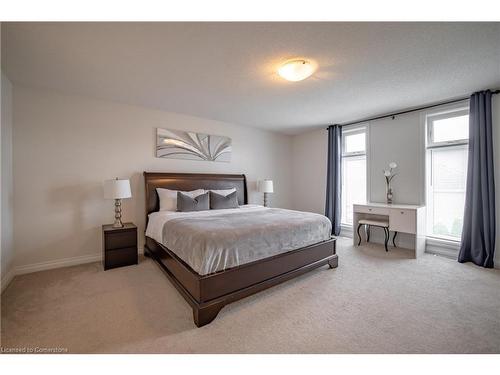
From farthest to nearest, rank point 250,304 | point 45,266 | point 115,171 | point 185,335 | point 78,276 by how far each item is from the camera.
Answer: point 115,171 < point 45,266 < point 78,276 < point 250,304 < point 185,335

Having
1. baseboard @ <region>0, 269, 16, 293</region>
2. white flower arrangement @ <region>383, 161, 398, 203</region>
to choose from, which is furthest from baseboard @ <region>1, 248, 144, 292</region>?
white flower arrangement @ <region>383, 161, 398, 203</region>

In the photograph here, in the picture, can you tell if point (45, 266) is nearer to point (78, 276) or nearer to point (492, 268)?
point (78, 276)

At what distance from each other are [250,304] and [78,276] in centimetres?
229

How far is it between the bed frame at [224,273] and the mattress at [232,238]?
0.21ft

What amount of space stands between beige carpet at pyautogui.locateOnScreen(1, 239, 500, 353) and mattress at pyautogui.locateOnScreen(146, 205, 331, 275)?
18.1 inches

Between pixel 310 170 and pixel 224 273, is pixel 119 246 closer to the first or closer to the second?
pixel 224 273

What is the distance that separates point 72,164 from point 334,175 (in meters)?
4.81

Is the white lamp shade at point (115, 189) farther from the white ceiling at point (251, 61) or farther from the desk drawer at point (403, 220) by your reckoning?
the desk drawer at point (403, 220)

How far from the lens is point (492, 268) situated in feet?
9.62

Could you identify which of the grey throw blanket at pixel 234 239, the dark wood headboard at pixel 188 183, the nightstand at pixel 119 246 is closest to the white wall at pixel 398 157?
the dark wood headboard at pixel 188 183

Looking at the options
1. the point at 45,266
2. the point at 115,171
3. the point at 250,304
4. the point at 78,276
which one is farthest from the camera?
the point at 115,171

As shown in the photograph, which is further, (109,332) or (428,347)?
(109,332)

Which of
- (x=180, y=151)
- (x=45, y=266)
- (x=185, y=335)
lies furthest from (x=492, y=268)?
(x=45, y=266)

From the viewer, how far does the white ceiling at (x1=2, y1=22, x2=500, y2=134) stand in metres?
1.78
